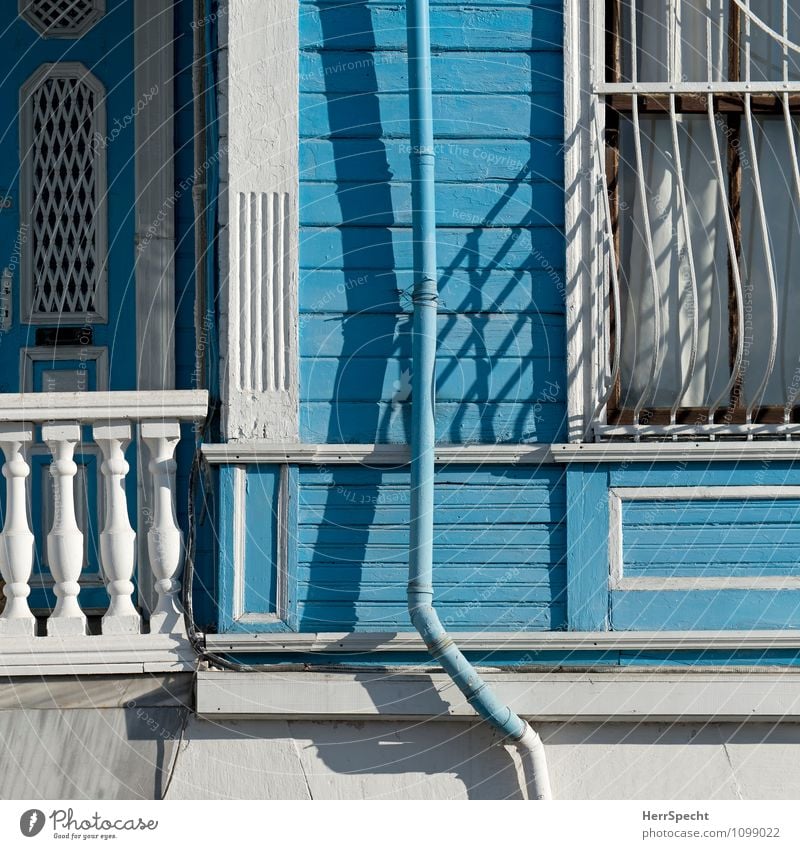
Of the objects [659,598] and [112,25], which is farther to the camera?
[112,25]

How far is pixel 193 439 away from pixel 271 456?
58cm

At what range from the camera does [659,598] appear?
195 inches

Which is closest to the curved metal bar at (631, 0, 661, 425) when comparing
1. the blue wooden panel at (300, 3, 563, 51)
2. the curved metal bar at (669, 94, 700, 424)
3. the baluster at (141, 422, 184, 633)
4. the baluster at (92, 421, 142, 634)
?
the curved metal bar at (669, 94, 700, 424)

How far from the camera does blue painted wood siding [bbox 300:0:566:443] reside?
5.04 metres

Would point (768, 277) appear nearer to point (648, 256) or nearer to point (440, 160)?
point (648, 256)

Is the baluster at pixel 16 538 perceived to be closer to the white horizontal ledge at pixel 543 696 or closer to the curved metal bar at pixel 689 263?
the white horizontal ledge at pixel 543 696

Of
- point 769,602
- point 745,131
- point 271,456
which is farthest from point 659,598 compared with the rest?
point 745,131

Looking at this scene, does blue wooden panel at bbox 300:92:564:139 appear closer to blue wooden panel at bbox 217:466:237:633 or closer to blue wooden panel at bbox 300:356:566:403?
blue wooden panel at bbox 300:356:566:403

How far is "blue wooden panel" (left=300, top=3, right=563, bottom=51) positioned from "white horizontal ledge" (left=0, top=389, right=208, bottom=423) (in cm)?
148

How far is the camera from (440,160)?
16.6 ft

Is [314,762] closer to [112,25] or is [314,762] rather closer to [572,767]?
[572,767]

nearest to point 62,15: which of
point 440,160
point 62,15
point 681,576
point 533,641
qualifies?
point 62,15

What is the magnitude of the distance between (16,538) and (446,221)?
2.03m

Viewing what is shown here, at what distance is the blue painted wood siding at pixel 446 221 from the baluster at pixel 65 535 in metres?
0.92
